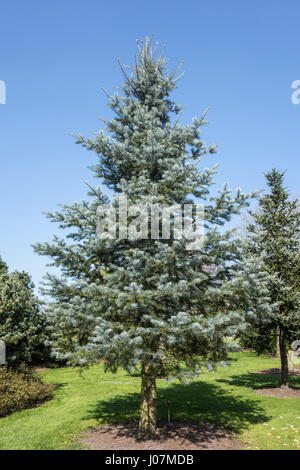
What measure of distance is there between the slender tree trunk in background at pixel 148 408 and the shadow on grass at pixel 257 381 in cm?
794

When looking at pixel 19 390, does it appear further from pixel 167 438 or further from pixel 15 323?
pixel 167 438

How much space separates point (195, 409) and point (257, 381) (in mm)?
6838

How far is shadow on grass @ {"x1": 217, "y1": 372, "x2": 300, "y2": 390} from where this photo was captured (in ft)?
48.8

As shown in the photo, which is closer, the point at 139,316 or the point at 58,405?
the point at 139,316

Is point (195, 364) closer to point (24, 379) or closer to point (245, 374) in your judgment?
point (24, 379)

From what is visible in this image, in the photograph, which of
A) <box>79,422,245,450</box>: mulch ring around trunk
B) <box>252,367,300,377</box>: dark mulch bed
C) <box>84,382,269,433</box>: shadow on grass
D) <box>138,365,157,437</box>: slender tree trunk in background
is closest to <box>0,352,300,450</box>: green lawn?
<box>84,382,269,433</box>: shadow on grass

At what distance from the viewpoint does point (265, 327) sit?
545 inches

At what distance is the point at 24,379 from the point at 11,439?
434cm

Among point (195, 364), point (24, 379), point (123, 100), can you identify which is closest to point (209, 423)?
point (195, 364)

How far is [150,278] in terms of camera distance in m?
6.79

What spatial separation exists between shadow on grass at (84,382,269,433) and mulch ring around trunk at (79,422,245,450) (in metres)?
0.58

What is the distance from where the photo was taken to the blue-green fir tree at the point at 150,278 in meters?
6.39

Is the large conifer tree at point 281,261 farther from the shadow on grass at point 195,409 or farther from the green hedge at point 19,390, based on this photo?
the green hedge at point 19,390

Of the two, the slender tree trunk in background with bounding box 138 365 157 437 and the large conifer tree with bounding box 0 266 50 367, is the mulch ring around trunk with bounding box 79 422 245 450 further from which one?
the large conifer tree with bounding box 0 266 50 367
